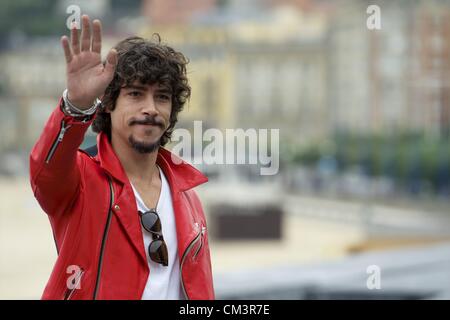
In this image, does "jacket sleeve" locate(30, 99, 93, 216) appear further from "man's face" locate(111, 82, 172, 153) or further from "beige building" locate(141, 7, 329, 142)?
"beige building" locate(141, 7, 329, 142)

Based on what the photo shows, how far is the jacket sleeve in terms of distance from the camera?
1410 millimetres

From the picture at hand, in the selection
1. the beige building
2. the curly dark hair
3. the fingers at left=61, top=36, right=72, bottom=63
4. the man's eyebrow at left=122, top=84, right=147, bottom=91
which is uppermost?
the beige building

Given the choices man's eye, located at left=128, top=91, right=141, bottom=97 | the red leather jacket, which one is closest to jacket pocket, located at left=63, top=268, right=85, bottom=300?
the red leather jacket

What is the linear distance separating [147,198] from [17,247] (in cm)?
2014

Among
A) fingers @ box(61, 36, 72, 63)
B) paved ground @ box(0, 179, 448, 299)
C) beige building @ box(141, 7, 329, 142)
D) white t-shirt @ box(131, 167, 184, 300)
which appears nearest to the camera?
fingers @ box(61, 36, 72, 63)

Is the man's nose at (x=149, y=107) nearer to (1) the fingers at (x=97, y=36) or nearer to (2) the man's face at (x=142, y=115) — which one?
(2) the man's face at (x=142, y=115)

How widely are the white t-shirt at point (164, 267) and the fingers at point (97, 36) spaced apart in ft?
0.67

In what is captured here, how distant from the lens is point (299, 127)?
151 ft

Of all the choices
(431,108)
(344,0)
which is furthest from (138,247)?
(344,0)

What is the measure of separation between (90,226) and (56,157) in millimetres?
103

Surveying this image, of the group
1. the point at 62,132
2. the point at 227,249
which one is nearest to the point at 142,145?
the point at 62,132

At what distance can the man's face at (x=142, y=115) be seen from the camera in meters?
1.52
